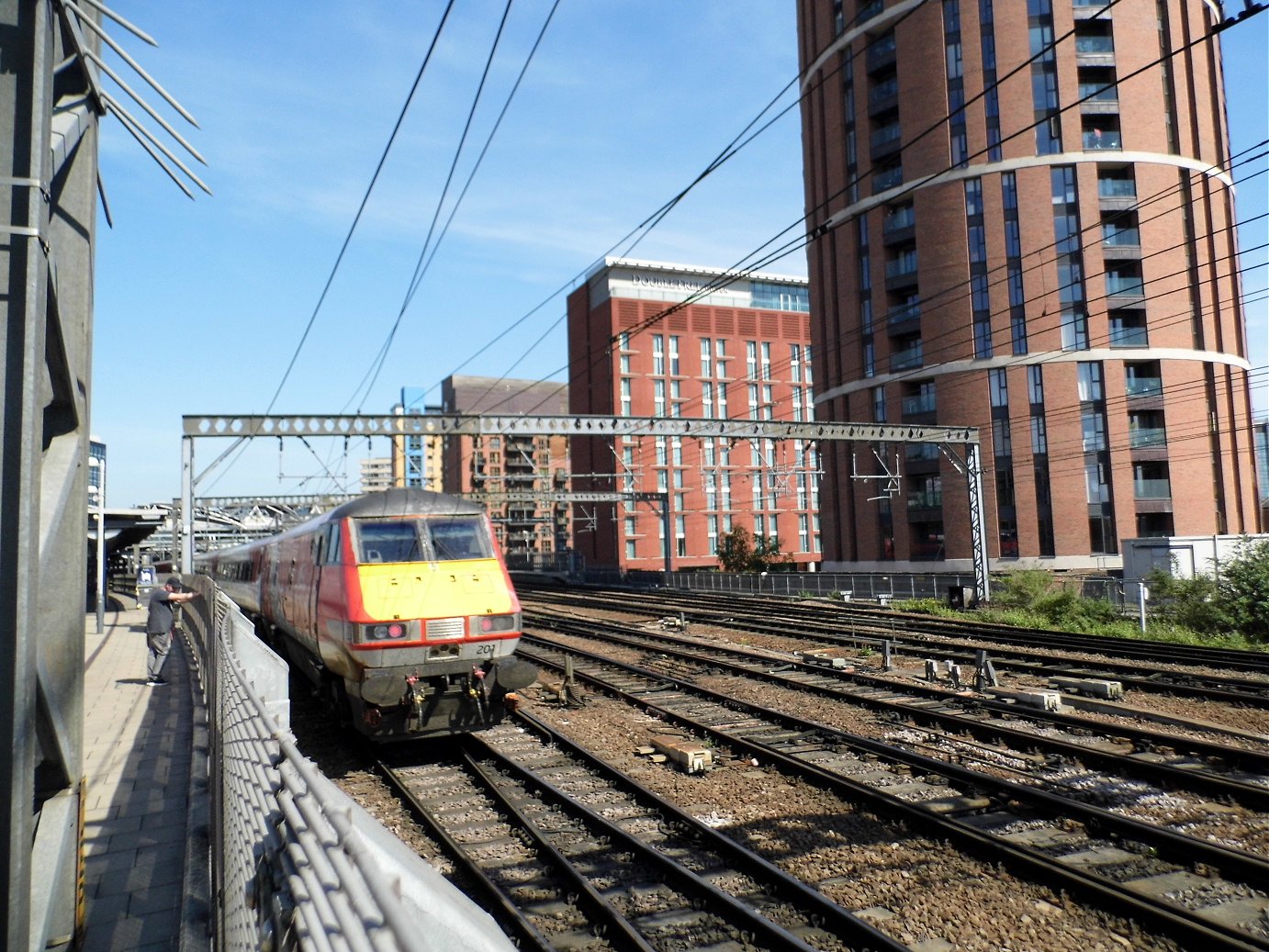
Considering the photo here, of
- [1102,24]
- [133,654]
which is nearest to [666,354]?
[1102,24]

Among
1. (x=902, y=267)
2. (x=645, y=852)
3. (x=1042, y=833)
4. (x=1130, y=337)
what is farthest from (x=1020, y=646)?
(x=902, y=267)

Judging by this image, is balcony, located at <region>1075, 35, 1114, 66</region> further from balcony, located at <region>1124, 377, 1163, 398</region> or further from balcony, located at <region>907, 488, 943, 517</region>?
balcony, located at <region>907, 488, 943, 517</region>

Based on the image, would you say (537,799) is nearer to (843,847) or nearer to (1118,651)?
(843,847)

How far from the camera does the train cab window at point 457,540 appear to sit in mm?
10453

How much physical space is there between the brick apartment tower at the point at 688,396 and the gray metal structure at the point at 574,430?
36.4m

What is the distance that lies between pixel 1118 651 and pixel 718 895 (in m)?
14.7

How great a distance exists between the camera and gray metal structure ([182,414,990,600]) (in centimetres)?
2395

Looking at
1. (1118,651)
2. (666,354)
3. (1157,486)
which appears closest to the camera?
(1118,651)

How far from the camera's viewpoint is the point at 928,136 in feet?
150

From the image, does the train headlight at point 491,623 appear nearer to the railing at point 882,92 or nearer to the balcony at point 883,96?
the balcony at point 883,96

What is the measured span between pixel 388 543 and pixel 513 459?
9310cm

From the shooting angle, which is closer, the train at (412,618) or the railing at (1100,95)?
the train at (412,618)

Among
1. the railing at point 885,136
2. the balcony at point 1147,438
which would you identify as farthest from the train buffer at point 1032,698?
the railing at point 885,136

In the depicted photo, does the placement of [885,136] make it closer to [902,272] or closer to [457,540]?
[902,272]
